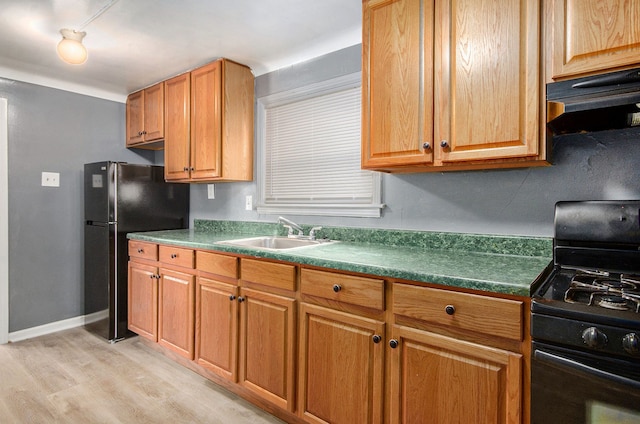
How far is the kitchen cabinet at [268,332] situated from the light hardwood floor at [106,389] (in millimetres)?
228

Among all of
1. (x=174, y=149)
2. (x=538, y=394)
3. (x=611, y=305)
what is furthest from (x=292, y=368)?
(x=174, y=149)

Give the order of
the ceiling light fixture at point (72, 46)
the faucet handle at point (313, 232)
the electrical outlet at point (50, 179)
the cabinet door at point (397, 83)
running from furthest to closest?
1. the electrical outlet at point (50, 179)
2. the faucet handle at point (313, 232)
3. the ceiling light fixture at point (72, 46)
4. the cabinet door at point (397, 83)

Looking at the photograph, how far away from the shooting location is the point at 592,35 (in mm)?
1243

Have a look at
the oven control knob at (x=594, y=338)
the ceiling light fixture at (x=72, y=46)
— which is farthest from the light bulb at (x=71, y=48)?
the oven control knob at (x=594, y=338)

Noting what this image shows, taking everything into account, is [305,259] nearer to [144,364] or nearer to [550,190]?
[550,190]

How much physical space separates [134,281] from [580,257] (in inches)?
114

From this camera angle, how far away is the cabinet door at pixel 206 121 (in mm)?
2682

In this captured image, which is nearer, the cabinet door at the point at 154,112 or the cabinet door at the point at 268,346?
the cabinet door at the point at 268,346

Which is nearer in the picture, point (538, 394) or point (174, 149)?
point (538, 394)

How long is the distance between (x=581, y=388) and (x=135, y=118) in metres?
3.73

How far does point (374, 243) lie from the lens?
7.09 feet

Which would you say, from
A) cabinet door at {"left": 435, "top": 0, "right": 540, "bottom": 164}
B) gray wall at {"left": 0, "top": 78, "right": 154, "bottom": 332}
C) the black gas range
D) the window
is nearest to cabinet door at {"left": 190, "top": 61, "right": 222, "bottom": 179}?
the window

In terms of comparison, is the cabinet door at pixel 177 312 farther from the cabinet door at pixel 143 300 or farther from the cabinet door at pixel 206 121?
the cabinet door at pixel 206 121

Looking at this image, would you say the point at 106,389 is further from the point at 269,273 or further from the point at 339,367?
the point at 339,367
